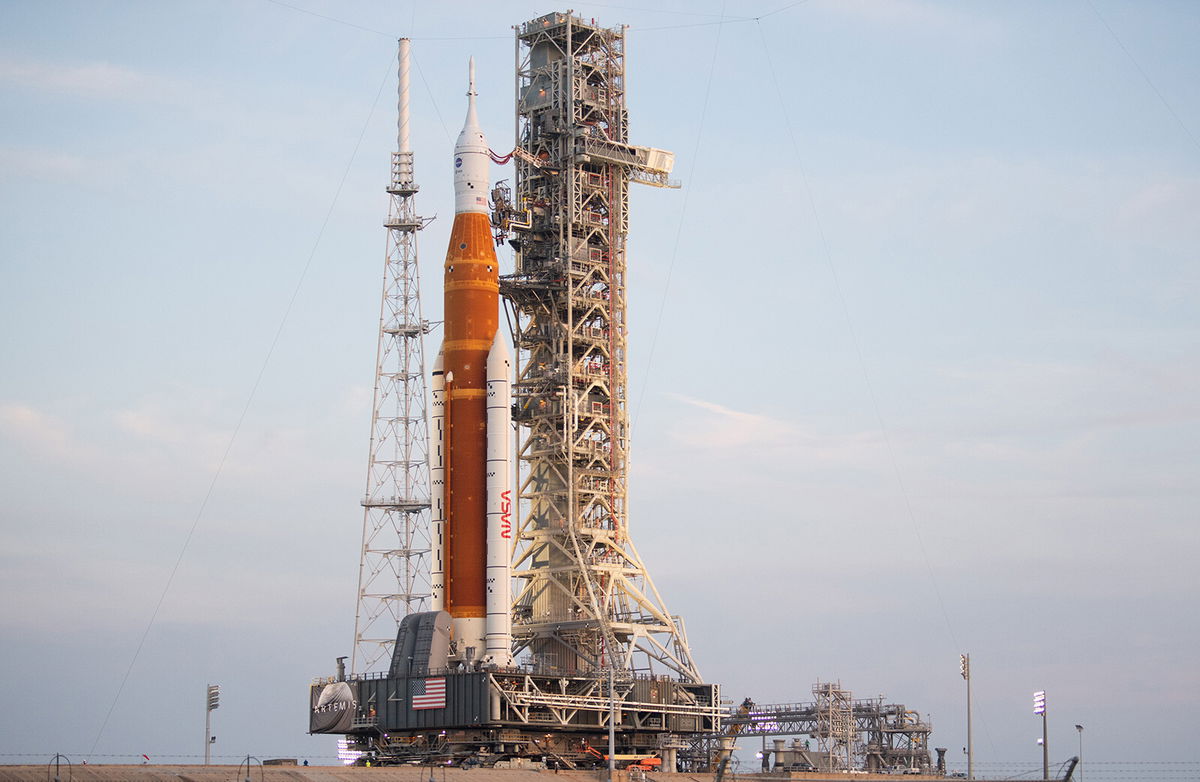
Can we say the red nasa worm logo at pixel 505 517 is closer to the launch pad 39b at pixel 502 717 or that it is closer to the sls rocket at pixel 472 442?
the sls rocket at pixel 472 442

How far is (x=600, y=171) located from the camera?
109 meters

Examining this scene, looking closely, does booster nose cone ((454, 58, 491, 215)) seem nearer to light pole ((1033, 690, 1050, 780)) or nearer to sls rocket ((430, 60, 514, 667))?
sls rocket ((430, 60, 514, 667))

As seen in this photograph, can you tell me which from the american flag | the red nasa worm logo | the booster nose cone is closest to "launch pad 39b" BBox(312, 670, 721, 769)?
the american flag

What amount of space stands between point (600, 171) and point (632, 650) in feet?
92.9

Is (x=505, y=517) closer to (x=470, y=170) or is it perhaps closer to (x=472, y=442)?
(x=472, y=442)

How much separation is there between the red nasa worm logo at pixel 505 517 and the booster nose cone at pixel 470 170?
16.1 m

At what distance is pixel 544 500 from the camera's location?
105m

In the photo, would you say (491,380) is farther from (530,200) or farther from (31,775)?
(31,775)

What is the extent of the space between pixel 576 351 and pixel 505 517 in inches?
569

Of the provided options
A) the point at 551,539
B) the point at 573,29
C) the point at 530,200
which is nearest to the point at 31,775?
the point at 551,539

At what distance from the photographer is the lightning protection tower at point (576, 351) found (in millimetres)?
103438

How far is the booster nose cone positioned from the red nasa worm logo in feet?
52.9

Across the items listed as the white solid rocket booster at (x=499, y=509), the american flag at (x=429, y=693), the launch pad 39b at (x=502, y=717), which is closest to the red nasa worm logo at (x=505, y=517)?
the white solid rocket booster at (x=499, y=509)

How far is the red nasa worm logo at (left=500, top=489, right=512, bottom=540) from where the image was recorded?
95688 mm
